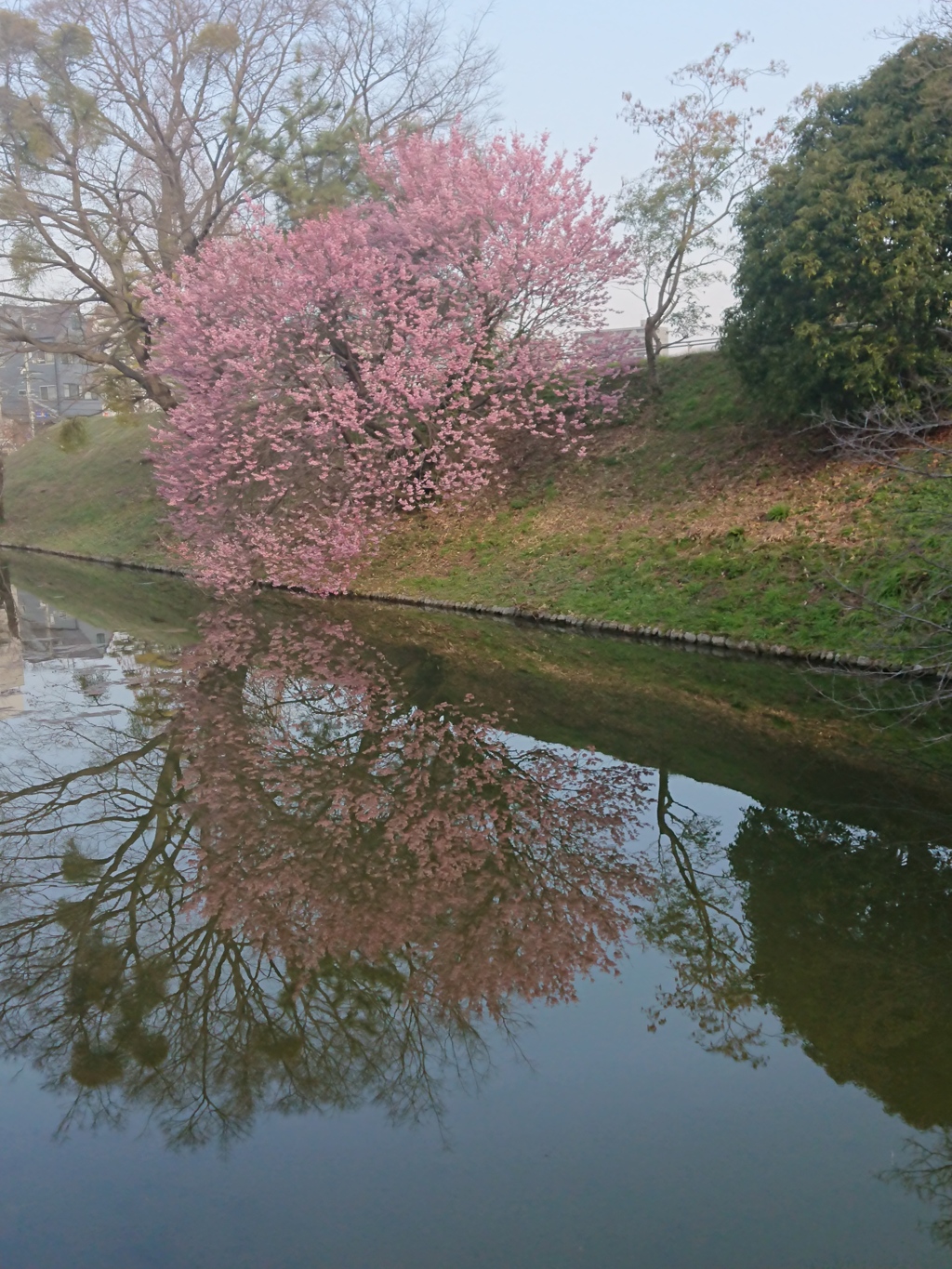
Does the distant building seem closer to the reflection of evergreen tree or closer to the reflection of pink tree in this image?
the reflection of pink tree

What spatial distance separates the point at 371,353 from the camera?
2097 centimetres

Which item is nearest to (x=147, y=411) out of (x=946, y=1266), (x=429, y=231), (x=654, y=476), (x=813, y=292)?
(x=429, y=231)

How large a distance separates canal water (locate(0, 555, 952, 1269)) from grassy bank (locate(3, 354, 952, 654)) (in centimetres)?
278

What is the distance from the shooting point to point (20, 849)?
7.79 m

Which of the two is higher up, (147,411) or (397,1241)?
(147,411)

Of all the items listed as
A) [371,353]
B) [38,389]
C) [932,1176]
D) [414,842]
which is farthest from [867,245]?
[38,389]

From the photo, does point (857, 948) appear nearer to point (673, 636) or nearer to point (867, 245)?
point (673, 636)

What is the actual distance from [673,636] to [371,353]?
9810mm

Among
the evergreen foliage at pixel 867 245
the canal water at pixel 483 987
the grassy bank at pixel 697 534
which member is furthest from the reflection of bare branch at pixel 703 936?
the evergreen foliage at pixel 867 245

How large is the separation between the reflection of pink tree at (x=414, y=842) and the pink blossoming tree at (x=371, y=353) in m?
9.37

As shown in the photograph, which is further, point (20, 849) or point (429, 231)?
point (429, 231)

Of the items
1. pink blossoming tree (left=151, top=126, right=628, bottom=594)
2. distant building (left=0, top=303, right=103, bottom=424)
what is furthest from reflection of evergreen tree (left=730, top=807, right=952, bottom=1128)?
distant building (left=0, top=303, right=103, bottom=424)

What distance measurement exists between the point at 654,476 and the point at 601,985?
15.8m

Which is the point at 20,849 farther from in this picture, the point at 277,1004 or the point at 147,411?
the point at 147,411
